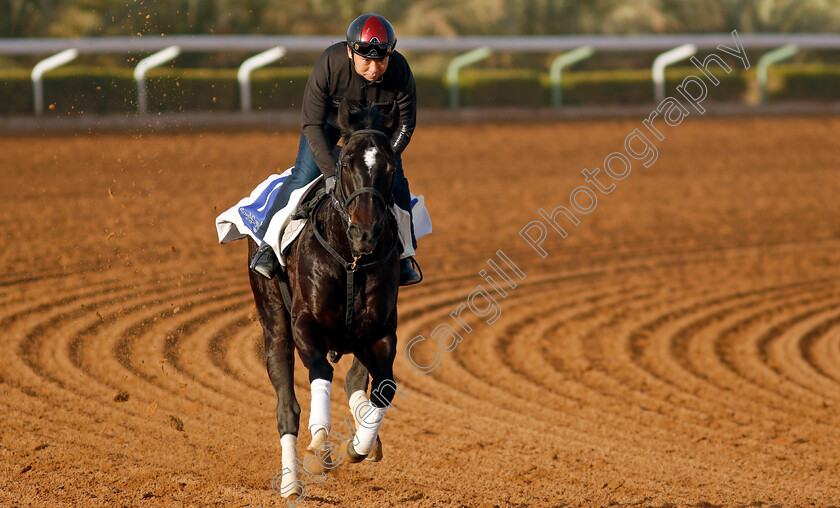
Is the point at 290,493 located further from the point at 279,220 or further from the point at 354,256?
the point at 279,220

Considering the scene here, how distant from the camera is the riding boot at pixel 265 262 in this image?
5409 millimetres

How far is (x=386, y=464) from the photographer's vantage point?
19.5 ft

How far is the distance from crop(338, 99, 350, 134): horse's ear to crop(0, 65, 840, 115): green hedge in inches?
631

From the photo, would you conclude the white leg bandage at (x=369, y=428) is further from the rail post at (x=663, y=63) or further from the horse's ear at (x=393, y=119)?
the rail post at (x=663, y=63)

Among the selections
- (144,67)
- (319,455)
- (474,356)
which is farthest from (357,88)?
(144,67)

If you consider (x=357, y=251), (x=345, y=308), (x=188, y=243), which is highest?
(x=357, y=251)

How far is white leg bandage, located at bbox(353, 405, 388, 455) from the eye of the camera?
16.5ft

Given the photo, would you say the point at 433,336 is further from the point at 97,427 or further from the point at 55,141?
the point at 55,141

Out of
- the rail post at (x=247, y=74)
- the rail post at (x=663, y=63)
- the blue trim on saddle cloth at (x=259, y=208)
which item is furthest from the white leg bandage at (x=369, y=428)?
the rail post at (x=663, y=63)

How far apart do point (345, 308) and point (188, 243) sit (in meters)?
8.46

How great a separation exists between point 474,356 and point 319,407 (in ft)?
12.7

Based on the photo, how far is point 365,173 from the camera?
14.7 ft

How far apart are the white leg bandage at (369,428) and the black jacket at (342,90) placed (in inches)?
52.9

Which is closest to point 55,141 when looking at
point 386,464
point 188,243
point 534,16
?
point 188,243
